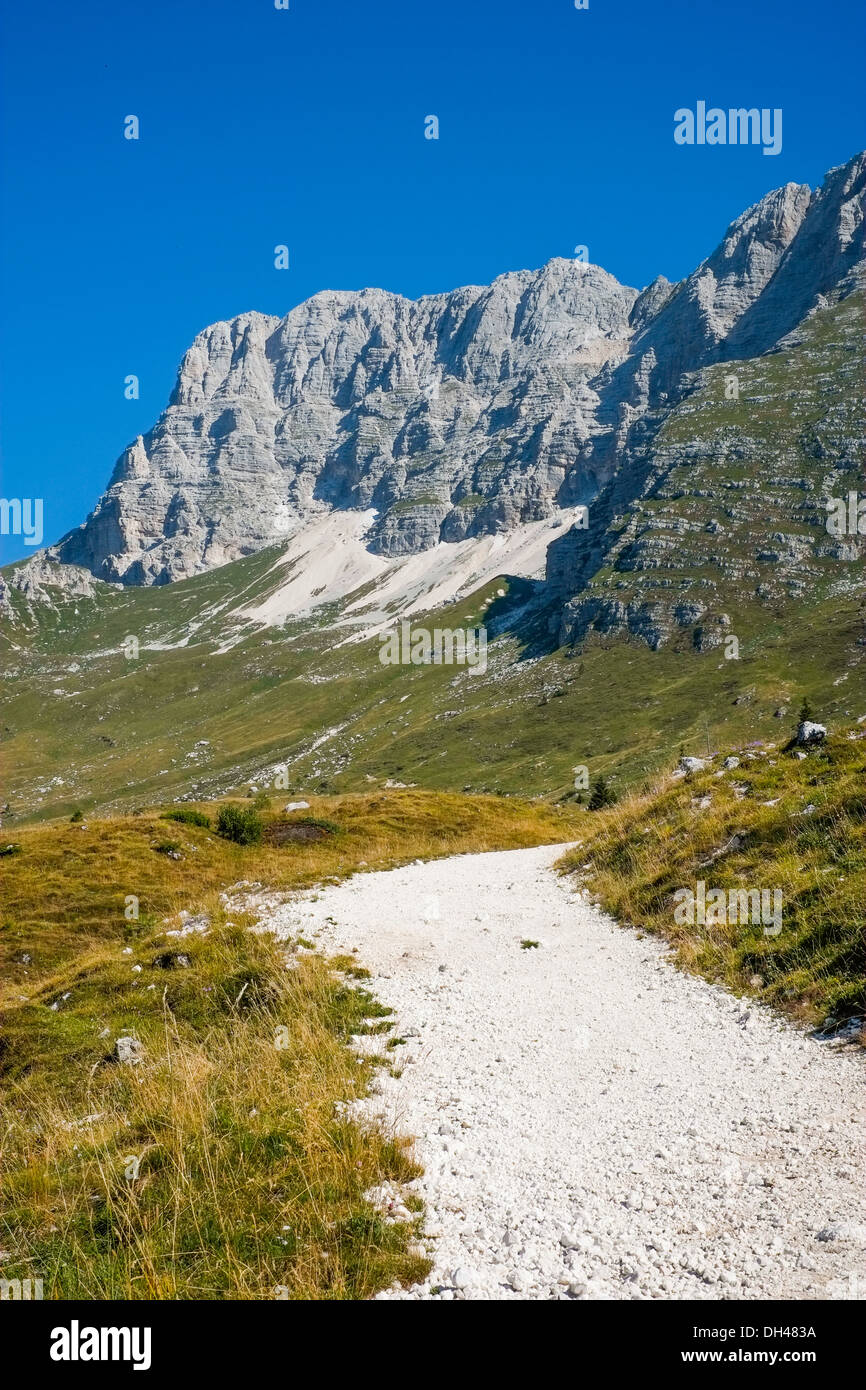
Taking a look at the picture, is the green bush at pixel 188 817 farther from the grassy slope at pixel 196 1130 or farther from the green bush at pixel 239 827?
the grassy slope at pixel 196 1130

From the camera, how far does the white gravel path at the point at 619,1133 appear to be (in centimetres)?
592

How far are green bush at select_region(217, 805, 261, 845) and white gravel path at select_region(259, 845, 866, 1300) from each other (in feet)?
68.3

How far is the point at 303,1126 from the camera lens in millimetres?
7953

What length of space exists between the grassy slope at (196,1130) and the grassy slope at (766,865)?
6.44 meters

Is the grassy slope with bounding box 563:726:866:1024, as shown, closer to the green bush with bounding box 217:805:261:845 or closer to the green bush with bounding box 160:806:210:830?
the green bush with bounding box 217:805:261:845

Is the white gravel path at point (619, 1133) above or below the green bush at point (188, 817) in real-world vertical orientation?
above

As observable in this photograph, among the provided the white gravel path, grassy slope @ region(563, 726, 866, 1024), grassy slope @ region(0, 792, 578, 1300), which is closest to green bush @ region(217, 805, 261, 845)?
grassy slope @ region(0, 792, 578, 1300)

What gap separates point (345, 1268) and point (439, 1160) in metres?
1.86

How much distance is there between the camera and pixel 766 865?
54.7ft

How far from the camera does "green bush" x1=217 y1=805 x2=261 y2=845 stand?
1377 inches

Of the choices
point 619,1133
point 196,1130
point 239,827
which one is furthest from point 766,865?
point 239,827

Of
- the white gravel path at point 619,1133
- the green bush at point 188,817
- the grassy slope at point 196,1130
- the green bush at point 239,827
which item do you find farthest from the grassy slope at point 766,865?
the green bush at point 188,817

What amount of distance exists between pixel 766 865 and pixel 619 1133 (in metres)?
10.1
